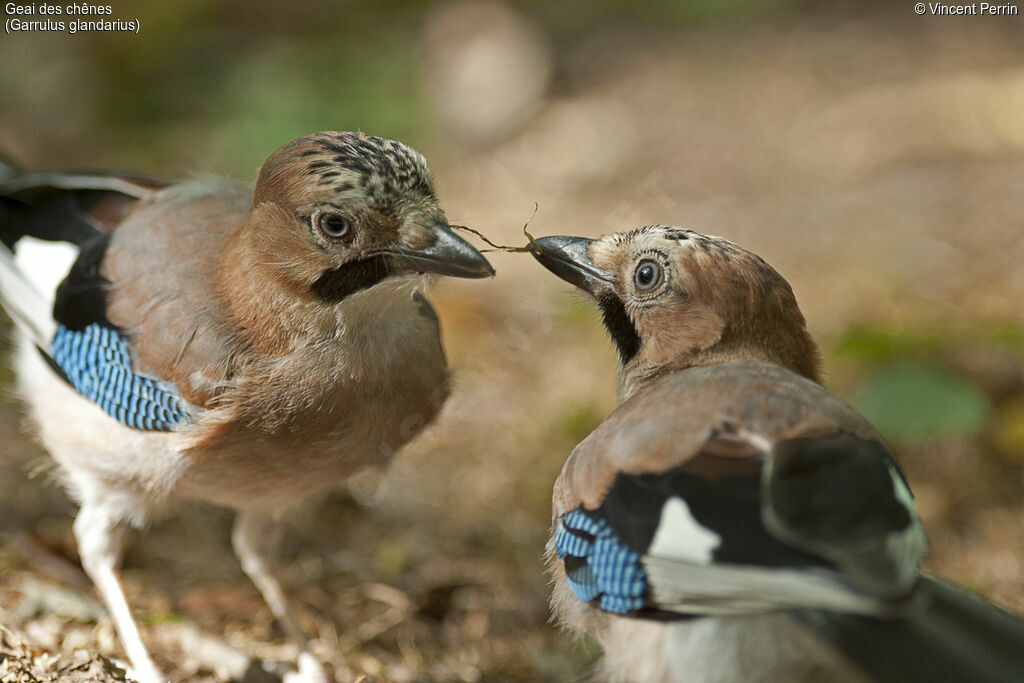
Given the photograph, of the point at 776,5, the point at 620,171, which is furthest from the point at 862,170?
the point at 776,5

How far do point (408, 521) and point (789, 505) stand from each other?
2.95 meters

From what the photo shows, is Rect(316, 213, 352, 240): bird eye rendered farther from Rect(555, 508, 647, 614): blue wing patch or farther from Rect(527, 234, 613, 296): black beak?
Rect(555, 508, 647, 614): blue wing patch

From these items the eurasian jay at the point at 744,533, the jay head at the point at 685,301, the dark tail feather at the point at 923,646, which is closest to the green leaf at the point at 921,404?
the jay head at the point at 685,301

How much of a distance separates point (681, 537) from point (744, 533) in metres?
0.16

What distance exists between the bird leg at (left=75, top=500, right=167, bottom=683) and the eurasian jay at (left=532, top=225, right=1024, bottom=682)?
1650mm

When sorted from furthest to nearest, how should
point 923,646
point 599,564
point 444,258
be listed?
point 444,258, point 599,564, point 923,646

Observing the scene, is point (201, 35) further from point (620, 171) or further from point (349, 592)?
point (349, 592)

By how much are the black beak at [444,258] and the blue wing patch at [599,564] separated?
787mm

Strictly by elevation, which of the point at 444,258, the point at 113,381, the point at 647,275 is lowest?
the point at 113,381

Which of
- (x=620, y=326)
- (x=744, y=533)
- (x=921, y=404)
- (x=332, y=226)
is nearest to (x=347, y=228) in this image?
(x=332, y=226)

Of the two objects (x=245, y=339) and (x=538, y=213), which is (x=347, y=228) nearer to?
(x=245, y=339)

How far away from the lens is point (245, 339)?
11.1 feet

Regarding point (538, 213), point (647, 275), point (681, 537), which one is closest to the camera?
point (681, 537)

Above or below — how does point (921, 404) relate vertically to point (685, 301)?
below
